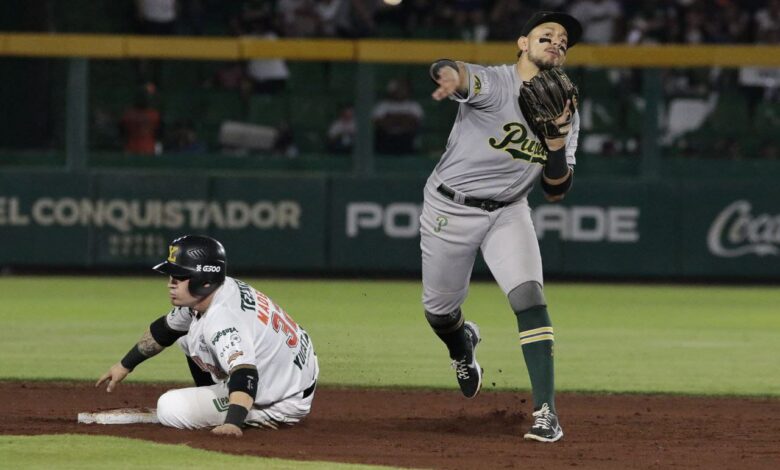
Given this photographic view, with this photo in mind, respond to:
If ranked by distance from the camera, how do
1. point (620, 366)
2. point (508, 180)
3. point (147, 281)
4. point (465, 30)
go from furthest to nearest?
point (465, 30), point (147, 281), point (620, 366), point (508, 180)

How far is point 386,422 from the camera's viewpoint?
24.9 feet

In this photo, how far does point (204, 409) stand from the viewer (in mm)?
6793

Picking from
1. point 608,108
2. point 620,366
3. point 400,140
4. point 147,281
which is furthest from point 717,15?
point 620,366

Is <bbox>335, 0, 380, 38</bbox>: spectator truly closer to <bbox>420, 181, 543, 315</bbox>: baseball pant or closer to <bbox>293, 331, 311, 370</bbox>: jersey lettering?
<bbox>420, 181, 543, 315</bbox>: baseball pant

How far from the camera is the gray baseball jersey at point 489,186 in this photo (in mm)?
6957

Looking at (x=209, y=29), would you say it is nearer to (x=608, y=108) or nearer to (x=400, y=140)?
(x=400, y=140)

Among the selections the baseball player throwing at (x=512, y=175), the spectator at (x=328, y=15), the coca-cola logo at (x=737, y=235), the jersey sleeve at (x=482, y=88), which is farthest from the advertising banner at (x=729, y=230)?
the jersey sleeve at (x=482, y=88)

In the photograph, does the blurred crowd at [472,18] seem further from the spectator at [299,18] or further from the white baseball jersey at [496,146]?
the white baseball jersey at [496,146]

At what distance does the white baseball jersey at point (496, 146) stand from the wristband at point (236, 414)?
1.61 metres

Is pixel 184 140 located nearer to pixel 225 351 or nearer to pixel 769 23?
pixel 769 23

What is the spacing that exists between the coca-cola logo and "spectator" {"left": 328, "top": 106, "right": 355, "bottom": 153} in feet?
15.0

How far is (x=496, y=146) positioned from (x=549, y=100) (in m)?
0.44

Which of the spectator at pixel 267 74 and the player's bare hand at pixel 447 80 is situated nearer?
the player's bare hand at pixel 447 80

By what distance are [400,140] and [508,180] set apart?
10.6 metres
